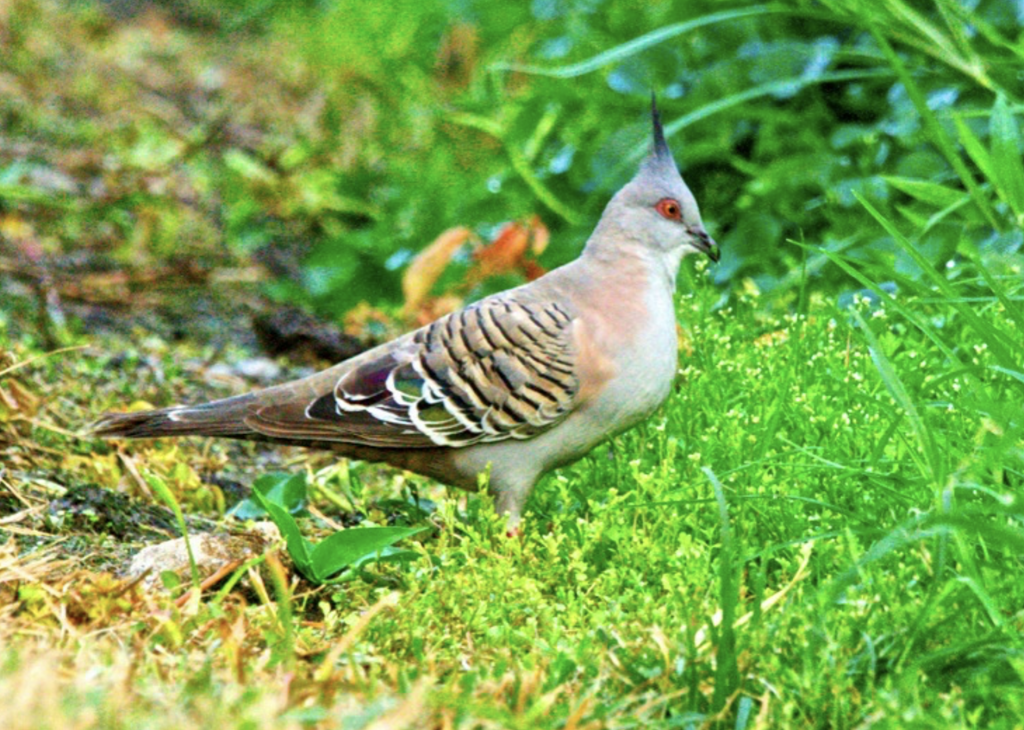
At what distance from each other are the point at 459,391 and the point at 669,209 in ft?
2.62

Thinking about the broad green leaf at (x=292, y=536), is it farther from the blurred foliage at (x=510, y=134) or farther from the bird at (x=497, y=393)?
the blurred foliage at (x=510, y=134)

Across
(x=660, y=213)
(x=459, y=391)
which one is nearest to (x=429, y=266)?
(x=660, y=213)

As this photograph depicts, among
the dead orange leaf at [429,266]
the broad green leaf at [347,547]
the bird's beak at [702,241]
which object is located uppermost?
the bird's beak at [702,241]

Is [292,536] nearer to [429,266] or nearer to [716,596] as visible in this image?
[716,596]

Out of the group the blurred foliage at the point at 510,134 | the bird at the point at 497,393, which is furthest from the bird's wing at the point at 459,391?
the blurred foliage at the point at 510,134

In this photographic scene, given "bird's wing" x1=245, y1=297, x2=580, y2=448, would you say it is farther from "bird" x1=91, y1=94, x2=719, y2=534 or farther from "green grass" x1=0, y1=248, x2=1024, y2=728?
"green grass" x1=0, y1=248, x2=1024, y2=728

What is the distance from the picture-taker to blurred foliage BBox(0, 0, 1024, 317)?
4.69 m

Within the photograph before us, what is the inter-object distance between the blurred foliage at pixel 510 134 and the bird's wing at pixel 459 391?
86cm

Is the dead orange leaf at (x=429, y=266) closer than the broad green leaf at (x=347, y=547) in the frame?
No

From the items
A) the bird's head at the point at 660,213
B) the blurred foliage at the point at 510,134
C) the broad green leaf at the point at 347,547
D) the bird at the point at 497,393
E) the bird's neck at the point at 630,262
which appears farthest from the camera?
the blurred foliage at the point at 510,134

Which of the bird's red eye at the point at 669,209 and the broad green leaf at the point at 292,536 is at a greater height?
the bird's red eye at the point at 669,209

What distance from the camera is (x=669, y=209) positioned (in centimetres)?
392

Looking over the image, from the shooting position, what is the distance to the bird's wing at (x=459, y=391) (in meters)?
3.56

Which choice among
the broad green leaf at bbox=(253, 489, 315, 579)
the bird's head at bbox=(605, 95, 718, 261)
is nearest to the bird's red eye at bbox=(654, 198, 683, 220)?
the bird's head at bbox=(605, 95, 718, 261)
